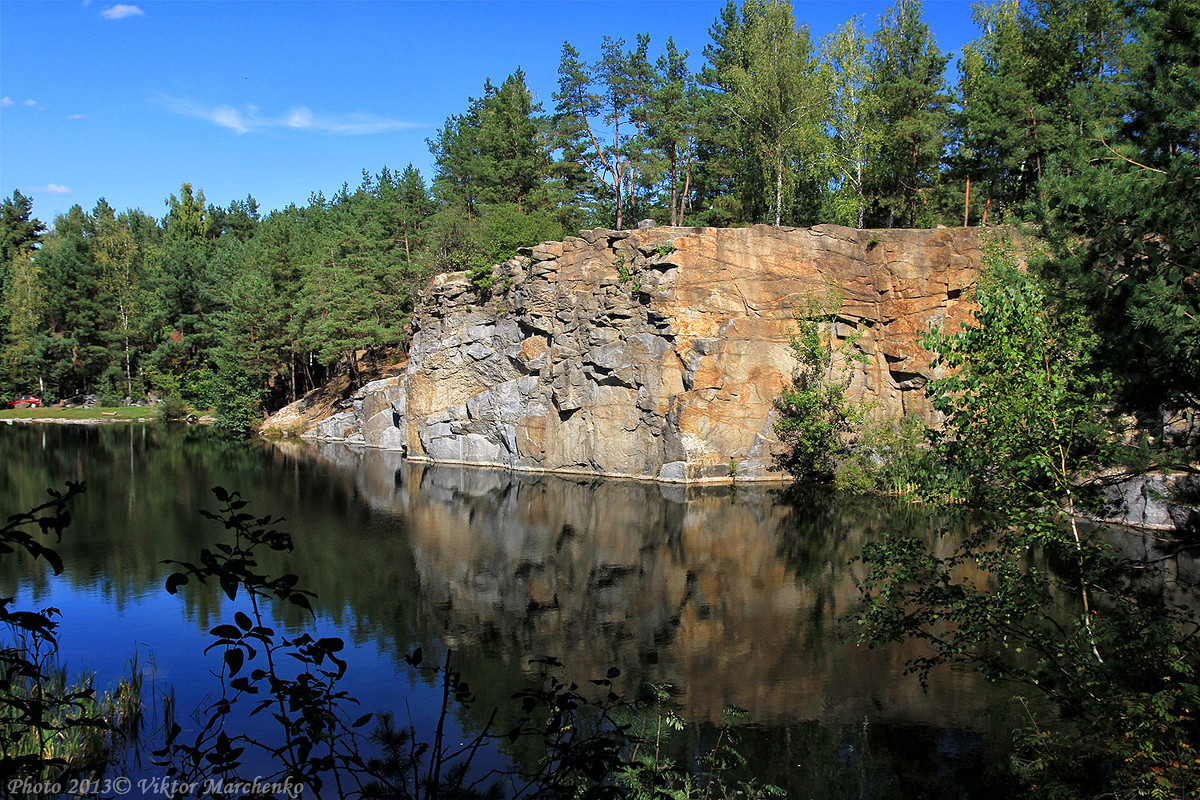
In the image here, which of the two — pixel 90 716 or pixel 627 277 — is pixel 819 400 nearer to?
pixel 627 277

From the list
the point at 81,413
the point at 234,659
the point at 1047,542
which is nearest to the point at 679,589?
the point at 1047,542

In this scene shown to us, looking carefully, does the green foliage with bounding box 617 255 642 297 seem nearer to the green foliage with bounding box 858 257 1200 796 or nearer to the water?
the water

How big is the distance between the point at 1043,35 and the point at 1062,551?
30315mm

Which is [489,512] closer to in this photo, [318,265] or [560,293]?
[560,293]

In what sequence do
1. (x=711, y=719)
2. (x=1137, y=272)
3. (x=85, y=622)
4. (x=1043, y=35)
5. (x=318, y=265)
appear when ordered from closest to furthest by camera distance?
(x=1137, y=272) < (x=711, y=719) < (x=85, y=622) < (x=1043, y=35) < (x=318, y=265)

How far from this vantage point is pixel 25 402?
221 ft

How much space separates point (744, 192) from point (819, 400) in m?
13.1

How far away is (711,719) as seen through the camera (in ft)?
38.6

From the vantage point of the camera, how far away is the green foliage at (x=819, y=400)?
3219cm

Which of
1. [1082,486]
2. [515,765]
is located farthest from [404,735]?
[1082,486]

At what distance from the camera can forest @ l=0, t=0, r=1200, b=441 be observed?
693 centimetres

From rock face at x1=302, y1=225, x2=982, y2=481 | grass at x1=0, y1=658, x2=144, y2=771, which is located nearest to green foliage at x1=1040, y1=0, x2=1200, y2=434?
grass at x1=0, y1=658, x2=144, y2=771

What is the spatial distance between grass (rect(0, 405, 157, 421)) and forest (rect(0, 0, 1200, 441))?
211cm

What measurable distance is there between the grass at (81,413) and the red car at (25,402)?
195 cm
